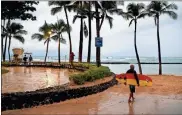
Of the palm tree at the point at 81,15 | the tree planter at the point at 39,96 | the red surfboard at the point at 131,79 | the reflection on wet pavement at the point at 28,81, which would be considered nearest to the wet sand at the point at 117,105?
the tree planter at the point at 39,96

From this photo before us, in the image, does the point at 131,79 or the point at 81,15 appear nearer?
the point at 131,79

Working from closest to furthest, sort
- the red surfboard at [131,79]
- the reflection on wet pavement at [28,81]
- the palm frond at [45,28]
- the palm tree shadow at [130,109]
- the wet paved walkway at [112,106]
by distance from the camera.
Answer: the palm tree shadow at [130,109] < the wet paved walkway at [112,106] < the red surfboard at [131,79] < the reflection on wet pavement at [28,81] < the palm frond at [45,28]

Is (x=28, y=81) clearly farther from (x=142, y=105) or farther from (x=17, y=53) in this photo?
(x=17, y=53)

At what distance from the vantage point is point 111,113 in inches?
392

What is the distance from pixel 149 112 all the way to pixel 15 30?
45.2 m

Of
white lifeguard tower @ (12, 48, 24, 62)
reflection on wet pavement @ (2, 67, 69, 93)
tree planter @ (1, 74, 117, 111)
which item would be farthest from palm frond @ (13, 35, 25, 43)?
tree planter @ (1, 74, 117, 111)

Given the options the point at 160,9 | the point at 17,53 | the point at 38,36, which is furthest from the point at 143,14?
the point at 38,36

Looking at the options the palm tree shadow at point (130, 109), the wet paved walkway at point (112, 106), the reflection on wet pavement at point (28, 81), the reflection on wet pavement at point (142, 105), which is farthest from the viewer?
the reflection on wet pavement at point (28, 81)

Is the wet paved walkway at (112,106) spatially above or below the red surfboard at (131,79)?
below

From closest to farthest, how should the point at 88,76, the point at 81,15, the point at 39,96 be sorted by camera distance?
the point at 39,96 < the point at 88,76 < the point at 81,15

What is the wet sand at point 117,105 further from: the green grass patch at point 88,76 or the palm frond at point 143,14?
the palm frond at point 143,14

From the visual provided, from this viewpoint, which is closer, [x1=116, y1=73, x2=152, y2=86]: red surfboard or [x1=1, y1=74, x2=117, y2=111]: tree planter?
[x1=1, y1=74, x2=117, y2=111]: tree planter

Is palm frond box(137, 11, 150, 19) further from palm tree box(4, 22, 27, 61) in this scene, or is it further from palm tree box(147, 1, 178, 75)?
palm tree box(4, 22, 27, 61)

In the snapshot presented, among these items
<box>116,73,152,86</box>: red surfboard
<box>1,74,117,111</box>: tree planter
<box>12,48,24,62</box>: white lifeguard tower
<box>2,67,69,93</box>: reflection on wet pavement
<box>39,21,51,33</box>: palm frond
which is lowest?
<box>1,74,117,111</box>: tree planter
